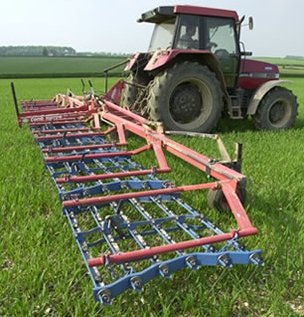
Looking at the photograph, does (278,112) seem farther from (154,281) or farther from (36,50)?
(36,50)

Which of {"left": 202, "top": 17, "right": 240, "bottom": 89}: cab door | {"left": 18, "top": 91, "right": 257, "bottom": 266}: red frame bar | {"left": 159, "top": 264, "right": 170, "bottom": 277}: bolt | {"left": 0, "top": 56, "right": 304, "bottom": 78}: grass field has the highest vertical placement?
{"left": 202, "top": 17, "right": 240, "bottom": 89}: cab door

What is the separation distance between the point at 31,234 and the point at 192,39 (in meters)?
4.29

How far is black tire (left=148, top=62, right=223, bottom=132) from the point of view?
207 inches

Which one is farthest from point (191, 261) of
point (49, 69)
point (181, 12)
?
point (49, 69)

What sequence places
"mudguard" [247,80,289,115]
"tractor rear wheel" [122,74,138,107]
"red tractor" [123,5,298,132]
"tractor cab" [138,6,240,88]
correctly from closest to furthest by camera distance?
"red tractor" [123,5,298,132] < "tractor cab" [138,6,240,88] < "mudguard" [247,80,289,115] < "tractor rear wheel" [122,74,138,107]

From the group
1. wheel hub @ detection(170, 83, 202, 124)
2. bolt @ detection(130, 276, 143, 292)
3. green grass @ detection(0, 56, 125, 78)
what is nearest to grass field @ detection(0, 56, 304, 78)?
green grass @ detection(0, 56, 125, 78)

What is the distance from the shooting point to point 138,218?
2.66m

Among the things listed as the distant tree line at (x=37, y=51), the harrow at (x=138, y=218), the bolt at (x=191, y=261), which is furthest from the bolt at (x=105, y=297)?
the distant tree line at (x=37, y=51)

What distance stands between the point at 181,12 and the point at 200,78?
1048mm

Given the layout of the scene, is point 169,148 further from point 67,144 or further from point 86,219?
point 67,144

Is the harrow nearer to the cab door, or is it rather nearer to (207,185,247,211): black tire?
(207,185,247,211): black tire

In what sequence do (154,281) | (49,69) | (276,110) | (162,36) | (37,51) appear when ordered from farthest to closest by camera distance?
(37,51) < (49,69) < (276,110) < (162,36) < (154,281)

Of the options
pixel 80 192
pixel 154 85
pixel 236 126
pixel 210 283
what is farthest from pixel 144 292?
pixel 236 126

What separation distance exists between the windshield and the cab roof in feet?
0.41
